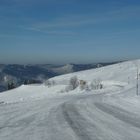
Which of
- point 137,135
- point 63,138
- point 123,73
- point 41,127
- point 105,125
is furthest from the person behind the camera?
point 123,73

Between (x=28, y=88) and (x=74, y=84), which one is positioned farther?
(x=28, y=88)

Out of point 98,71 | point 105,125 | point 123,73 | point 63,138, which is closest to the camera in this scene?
point 63,138

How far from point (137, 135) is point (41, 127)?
10.1 ft

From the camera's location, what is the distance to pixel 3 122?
13469 millimetres

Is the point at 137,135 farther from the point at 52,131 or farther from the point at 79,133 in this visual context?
the point at 52,131

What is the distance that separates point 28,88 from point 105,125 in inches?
5343

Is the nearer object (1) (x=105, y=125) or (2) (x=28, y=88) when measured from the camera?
(1) (x=105, y=125)

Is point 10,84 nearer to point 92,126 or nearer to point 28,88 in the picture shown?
point 28,88

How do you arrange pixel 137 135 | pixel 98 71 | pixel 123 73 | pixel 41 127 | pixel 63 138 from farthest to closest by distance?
pixel 98 71 < pixel 123 73 < pixel 41 127 < pixel 137 135 < pixel 63 138

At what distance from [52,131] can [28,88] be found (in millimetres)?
137124

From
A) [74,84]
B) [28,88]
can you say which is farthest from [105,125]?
[28,88]

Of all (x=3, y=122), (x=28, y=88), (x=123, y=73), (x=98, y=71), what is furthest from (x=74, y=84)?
(x=3, y=122)

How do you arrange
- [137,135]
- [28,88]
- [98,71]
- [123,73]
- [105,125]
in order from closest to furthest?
[137,135] → [105,125] → [28,88] → [123,73] → [98,71]

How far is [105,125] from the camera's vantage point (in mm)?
12742
